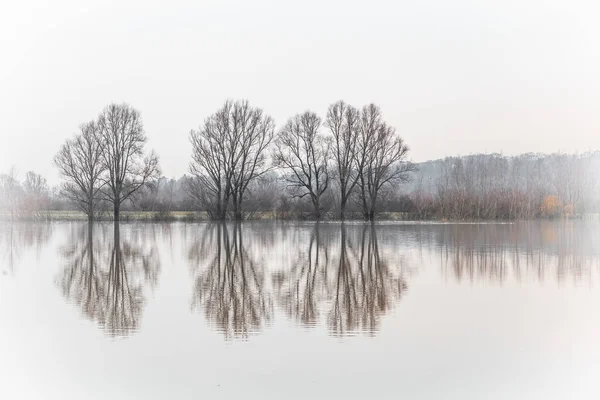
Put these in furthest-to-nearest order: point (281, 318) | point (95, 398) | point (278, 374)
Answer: point (281, 318) → point (278, 374) → point (95, 398)

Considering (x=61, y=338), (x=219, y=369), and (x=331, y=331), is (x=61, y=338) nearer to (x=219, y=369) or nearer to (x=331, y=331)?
(x=219, y=369)

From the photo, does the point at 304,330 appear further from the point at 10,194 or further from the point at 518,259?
the point at 10,194

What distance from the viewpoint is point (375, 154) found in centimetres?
5200

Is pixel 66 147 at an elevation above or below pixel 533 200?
above

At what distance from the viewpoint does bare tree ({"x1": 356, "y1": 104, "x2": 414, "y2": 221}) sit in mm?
51906

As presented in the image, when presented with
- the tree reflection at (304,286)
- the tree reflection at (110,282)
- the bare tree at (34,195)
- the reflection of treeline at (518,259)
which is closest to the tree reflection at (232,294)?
the tree reflection at (304,286)

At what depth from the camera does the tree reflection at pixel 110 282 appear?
9664 millimetres

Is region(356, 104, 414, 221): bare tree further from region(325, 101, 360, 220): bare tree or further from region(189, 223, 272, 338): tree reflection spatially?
region(189, 223, 272, 338): tree reflection

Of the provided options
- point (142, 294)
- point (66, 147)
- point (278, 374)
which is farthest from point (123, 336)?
point (66, 147)

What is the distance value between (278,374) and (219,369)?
0.68m

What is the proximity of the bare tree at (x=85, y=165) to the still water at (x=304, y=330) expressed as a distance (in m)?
39.2

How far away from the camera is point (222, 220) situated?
52156mm

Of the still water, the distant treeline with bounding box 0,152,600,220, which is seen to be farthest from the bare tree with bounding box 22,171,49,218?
the still water

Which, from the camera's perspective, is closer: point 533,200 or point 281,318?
point 281,318
